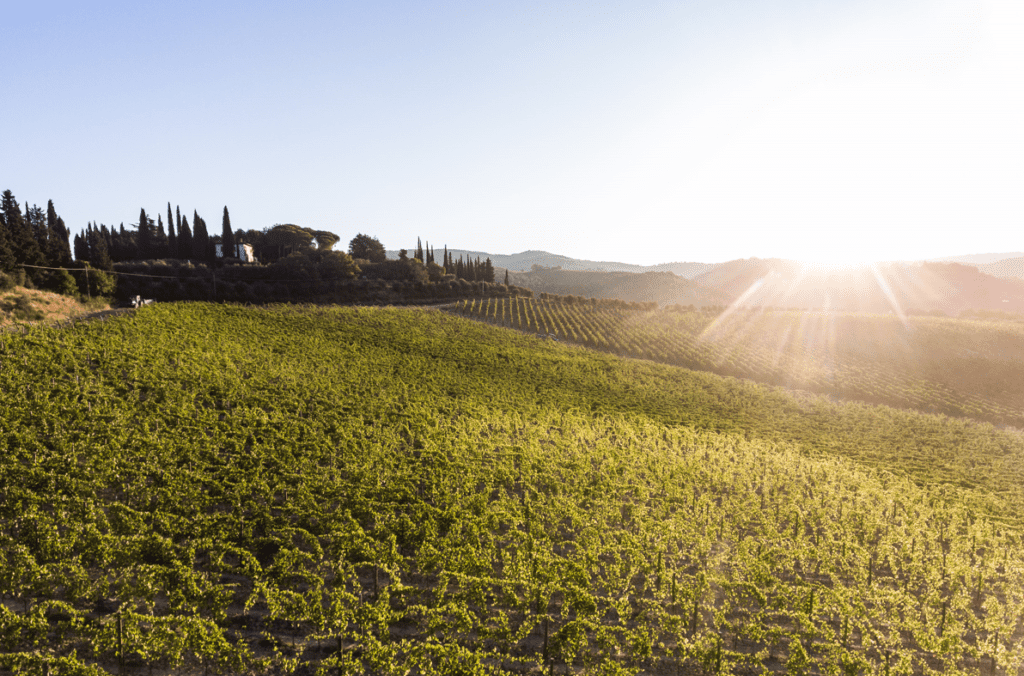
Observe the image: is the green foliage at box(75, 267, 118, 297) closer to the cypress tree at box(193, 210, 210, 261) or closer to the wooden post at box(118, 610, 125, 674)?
the cypress tree at box(193, 210, 210, 261)

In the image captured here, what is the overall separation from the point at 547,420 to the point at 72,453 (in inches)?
727

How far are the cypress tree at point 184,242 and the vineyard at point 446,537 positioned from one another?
70991 millimetres

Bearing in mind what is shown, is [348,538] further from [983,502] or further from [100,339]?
[100,339]

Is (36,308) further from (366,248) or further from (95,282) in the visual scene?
(366,248)

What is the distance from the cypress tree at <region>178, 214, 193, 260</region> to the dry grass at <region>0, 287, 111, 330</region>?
49758 mm

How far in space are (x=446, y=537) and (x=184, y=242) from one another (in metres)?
98.3

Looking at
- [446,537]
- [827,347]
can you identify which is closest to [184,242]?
[446,537]

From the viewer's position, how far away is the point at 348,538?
31.9 ft

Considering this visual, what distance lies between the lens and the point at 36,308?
3328cm

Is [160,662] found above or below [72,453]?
below

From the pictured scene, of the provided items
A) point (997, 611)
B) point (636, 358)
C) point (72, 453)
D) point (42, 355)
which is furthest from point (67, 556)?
point (636, 358)

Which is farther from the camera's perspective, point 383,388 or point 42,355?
point 383,388

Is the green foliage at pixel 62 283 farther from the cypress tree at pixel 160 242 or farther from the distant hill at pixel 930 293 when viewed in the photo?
the distant hill at pixel 930 293

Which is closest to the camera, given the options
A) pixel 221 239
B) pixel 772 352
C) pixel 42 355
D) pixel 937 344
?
pixel 42 355
